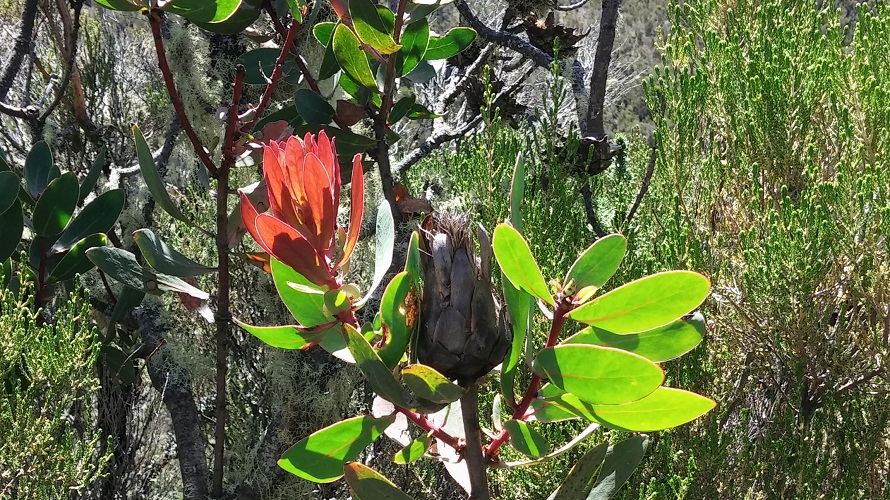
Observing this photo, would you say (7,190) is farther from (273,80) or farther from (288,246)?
(288,246)

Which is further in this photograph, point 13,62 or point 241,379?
point 241,379

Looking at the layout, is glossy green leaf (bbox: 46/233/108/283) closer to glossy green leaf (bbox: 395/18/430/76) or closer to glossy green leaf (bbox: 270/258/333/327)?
glossy green leaf (bbox: 395/18/430/76)

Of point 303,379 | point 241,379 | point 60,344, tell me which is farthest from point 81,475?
point 241,379

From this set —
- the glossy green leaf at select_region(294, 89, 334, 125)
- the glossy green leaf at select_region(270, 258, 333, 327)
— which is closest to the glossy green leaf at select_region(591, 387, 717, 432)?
the glossy green leaf at select_region(270, 258, 333, 327)

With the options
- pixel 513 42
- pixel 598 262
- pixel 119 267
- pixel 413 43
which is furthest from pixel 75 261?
pixel 513 42

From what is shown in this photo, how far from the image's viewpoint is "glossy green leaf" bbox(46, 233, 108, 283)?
4.59 ft

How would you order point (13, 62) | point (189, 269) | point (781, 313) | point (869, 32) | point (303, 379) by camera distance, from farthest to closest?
point (13, 62) < point (303, 379) < point (869, 32) < point (781, 313) < point (189, 269)

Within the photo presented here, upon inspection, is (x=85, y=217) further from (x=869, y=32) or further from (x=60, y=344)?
(x=869, y=32)

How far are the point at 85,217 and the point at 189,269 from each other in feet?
1.91

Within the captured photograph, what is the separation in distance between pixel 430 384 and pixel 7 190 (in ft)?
3.53

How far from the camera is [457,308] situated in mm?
599

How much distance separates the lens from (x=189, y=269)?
40.6 inches

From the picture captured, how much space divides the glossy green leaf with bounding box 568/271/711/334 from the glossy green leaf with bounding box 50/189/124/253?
1205 mm

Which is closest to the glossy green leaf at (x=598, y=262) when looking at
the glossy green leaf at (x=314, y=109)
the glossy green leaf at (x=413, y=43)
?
the glossy green leaf at (x=413, y=43)
